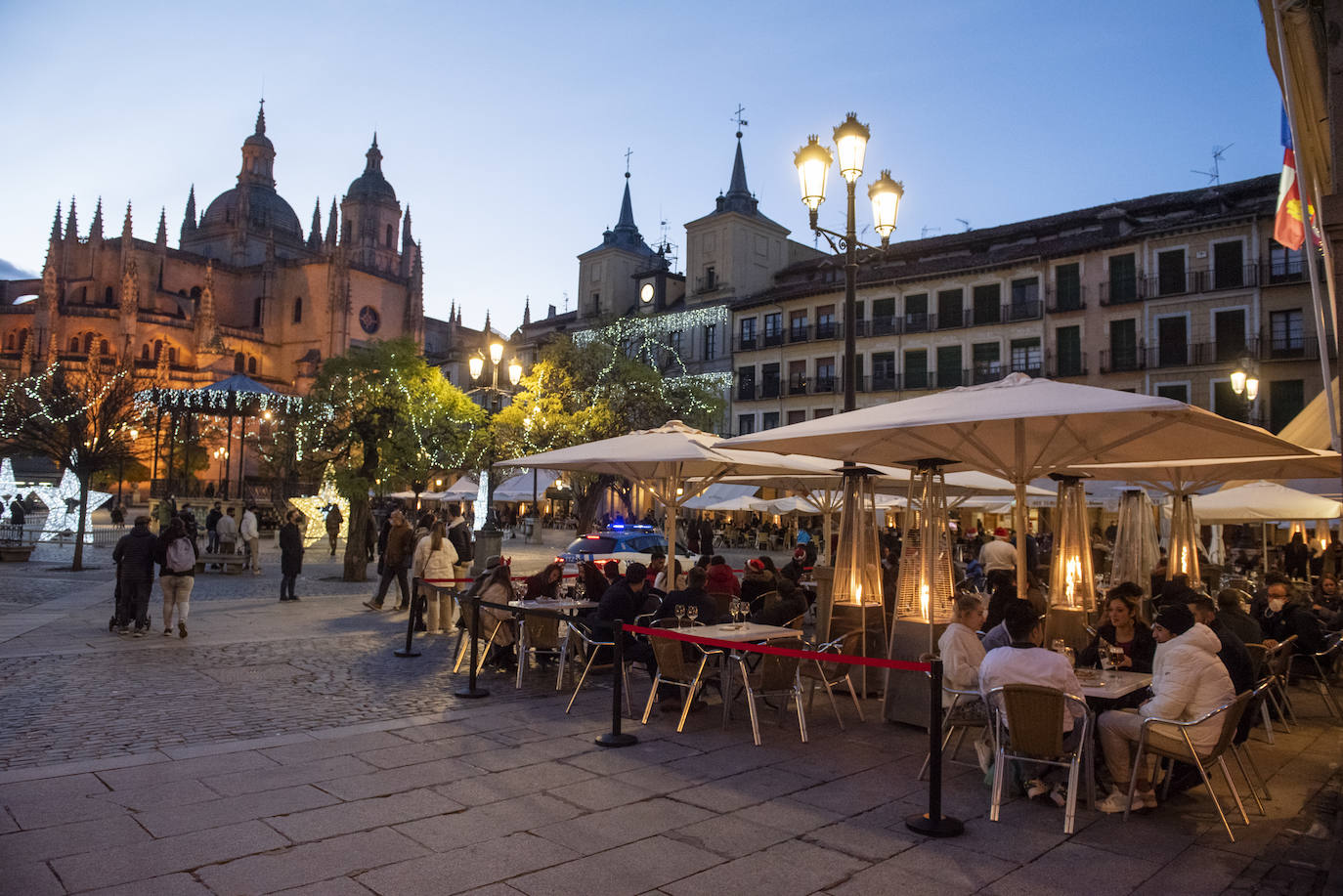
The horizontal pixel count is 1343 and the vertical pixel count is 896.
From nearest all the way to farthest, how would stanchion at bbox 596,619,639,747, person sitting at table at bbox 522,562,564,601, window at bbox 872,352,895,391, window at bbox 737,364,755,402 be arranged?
1. stanchion at bbox 596,619,639,747
2. person sitting at table at bbox 522,562,564,601
3. window at bbox 872,352,895,391
4. window at bbox 737,364,755,402

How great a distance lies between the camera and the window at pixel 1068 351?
37625 millimetres

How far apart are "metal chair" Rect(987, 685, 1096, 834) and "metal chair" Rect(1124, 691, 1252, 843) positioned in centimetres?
28

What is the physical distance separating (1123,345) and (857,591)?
32.5 m

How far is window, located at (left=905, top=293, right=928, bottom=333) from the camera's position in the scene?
137ft

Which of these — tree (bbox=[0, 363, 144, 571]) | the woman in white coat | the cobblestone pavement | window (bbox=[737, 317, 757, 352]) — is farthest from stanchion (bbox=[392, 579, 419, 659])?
window (bbox=[737, 317, 757, 352])

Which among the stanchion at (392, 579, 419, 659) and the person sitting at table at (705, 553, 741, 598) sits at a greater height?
the person sitting at table at (705, 553, 741, 598)

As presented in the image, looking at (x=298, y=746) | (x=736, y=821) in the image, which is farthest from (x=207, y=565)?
(x=736, y=821)

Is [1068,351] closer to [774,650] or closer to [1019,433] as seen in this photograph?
[1019,433]

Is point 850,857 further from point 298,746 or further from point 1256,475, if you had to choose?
point 1256,475

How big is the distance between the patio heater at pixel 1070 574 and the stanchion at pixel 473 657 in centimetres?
553

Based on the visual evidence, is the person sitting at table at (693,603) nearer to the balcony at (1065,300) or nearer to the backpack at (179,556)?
the backpack at (179,556)

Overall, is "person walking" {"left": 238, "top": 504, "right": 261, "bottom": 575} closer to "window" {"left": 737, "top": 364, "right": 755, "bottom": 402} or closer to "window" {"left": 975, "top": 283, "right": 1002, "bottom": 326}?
"window" {"left": 737, "top": 364, "right": 755, "bottom": 402}

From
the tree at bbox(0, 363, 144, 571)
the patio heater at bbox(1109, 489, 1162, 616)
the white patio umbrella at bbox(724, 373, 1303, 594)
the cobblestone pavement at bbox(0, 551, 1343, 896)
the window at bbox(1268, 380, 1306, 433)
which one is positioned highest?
the window at bbox(1268, 380, 1306, 433)

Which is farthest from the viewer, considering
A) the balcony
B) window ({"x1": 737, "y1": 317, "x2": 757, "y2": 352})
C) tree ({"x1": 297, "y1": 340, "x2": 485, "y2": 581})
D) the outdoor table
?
window ({"x1": 737, "y1": 317, "x2": 757, "y2": 352})
